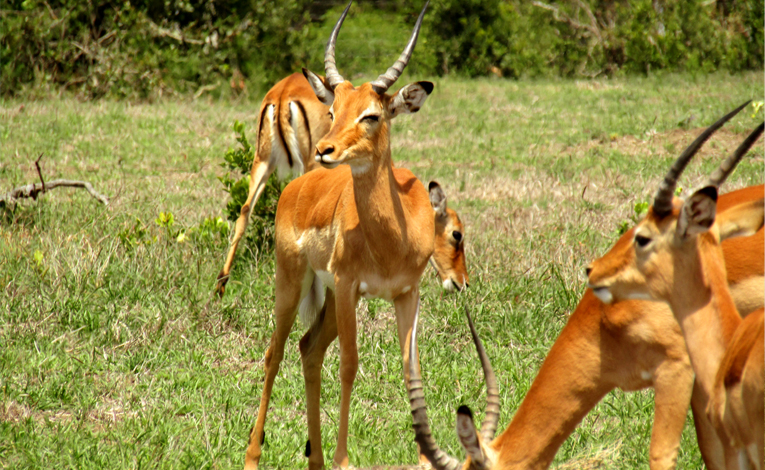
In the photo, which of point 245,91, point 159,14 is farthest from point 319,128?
point 159,14

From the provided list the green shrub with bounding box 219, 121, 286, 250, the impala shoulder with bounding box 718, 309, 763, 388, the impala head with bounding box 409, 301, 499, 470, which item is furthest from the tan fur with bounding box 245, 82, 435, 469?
the green shrub with bounding box 219, 121, 286, 250

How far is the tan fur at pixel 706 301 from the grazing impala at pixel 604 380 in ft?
1.05

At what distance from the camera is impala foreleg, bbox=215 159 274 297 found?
5.13 meters

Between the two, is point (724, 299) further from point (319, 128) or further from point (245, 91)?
point (245, 91)

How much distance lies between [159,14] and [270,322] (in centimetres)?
979

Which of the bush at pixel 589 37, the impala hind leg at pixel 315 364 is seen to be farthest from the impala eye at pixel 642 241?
the bush at pixel 589 37

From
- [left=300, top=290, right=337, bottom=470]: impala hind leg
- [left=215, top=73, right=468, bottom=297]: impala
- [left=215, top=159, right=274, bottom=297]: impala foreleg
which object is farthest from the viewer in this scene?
[left=215, top=73, right=468, bottom=297]: impala

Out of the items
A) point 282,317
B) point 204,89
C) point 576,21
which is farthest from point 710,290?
point 576,21

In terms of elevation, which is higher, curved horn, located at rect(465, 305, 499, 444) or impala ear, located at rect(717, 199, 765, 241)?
impala ear, located at rect(717, 199, 765, 241)

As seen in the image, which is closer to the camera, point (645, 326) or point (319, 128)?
point (645, 326)

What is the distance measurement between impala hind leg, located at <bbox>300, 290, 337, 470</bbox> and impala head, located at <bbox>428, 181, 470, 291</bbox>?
1.40 meters

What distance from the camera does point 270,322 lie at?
4.51 m

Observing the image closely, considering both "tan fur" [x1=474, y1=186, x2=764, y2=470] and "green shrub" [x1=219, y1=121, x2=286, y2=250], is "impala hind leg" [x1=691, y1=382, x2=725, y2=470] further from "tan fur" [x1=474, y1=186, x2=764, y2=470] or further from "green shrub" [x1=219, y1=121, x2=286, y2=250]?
"green shrub" [x1=219, y1=121, x2=286, y2=250]

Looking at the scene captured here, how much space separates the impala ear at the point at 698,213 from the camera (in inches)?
74.2
